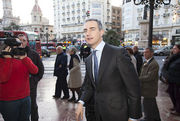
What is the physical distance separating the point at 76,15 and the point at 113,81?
85034 mm

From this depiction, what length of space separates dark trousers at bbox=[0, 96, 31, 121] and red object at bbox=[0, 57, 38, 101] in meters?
0.08

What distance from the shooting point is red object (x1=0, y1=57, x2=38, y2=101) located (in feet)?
6.70

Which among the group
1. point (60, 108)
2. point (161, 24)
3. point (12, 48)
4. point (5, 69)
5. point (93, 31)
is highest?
point (161, 24)

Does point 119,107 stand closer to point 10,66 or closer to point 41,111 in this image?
point 10,66

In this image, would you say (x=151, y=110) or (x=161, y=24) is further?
(x=161, y=24)

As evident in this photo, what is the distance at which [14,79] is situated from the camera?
7.18ft

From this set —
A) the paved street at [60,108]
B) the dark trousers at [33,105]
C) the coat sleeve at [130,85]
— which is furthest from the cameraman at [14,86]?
the paved street at [60,108]

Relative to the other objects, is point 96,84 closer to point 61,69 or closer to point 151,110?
point 151,110

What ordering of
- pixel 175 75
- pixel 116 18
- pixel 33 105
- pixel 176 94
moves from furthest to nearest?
pixel 116 18
pixel 176 94
pixel 175 75
pixel 33 105

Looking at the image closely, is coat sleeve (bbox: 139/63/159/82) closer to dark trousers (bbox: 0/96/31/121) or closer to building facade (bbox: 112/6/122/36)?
dark trousers (bbox: 0/96/31/121)

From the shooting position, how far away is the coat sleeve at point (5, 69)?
6.59ft

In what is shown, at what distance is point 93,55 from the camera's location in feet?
6.17

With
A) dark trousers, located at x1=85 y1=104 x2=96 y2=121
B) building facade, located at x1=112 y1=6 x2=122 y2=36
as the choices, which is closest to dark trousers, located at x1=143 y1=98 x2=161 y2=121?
dark trousers, located at x1=85 y1=104 x2=96 y2=121

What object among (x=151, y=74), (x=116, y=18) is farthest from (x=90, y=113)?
(x=116, y=18)
